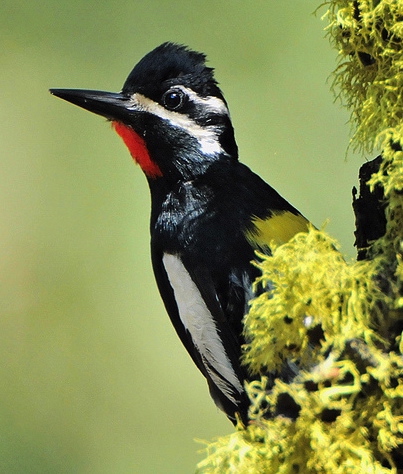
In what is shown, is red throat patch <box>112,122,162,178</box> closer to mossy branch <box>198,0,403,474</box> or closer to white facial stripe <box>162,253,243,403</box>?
white facial stripe <box>162,253,243,403</box>

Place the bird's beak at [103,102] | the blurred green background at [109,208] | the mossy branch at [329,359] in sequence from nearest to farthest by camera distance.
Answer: the mossy branch at [329,359]
the bird's beak at [103,102]
the blurred green background at [109,208]

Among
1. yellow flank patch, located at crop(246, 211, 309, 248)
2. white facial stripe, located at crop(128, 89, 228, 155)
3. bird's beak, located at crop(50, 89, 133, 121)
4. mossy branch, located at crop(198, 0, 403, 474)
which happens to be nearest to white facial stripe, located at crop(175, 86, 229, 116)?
A: white facial stripe, located at crop(128, 89, 228, 155)

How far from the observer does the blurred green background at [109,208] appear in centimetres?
322

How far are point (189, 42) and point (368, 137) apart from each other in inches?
101

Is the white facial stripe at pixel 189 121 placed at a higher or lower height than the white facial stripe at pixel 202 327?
higher

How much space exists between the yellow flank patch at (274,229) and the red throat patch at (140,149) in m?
0.31

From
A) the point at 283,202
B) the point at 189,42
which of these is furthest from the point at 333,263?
the point at 189,42

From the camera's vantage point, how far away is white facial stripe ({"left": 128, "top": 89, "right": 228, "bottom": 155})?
76.4 inches

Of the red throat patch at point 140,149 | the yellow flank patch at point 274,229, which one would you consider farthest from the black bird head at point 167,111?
the yellow flank patch at point 274,229

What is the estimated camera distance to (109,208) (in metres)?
3.54

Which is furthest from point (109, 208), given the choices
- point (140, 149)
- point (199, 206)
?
point (199, 206)

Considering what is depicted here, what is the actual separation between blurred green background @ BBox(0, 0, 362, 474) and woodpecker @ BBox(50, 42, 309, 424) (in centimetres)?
100

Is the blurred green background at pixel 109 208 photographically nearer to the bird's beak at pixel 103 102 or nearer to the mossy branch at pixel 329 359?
the bird's beak at pixel 103 102

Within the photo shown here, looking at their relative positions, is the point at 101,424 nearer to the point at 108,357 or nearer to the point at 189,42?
the point at 108,357
